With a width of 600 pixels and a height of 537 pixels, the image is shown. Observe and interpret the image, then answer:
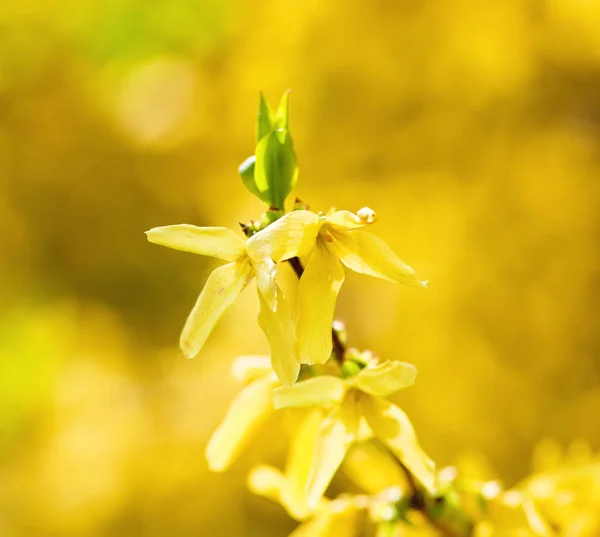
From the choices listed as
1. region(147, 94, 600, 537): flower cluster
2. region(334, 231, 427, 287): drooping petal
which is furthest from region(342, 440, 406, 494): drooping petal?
region(334, 231, 427, 287): drooping petal

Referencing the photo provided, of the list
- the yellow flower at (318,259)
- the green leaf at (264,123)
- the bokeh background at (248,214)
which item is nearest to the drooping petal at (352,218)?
the yellow flower at (318,259)

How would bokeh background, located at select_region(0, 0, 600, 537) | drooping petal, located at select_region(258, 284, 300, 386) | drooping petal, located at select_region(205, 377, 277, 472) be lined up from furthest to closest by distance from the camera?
bokeh background, located at select_region(0, 0, 600, 537), drooping petal, located at select_region(205, 377, 277, 472), drooping petal, located at select_region(258, 284, 300, 386)

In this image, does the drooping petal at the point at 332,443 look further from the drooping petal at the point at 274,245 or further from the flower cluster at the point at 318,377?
the drooping petal at the point at 274,245

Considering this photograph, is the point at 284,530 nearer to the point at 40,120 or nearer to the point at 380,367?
the point at 380,367

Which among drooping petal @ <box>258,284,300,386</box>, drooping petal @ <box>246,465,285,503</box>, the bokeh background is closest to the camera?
drooping petal @ <box>258,284,300,386</box>

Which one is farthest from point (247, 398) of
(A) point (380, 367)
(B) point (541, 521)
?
(B) point (541, 521)

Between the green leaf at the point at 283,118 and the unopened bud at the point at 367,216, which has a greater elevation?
the green leaf at the point at 283,118

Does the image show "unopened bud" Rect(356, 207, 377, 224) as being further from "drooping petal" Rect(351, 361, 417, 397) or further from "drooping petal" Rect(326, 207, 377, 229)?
"drooping petal" Rect(351, 361, 417, 397)
